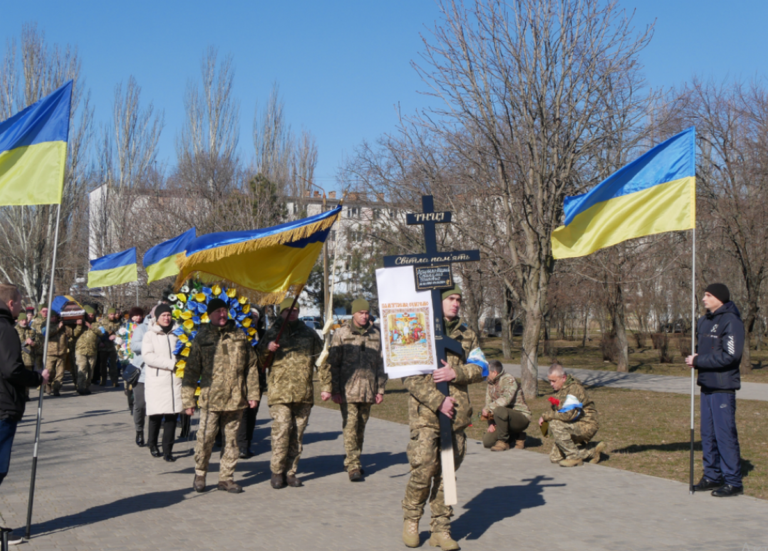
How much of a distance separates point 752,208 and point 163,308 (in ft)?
72.1

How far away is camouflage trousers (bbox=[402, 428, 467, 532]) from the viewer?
575 cm

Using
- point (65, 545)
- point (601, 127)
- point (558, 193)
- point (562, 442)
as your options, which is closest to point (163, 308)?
point (65, 545)

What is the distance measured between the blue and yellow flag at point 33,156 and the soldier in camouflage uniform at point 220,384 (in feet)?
7.00

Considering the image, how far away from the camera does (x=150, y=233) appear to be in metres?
31.2

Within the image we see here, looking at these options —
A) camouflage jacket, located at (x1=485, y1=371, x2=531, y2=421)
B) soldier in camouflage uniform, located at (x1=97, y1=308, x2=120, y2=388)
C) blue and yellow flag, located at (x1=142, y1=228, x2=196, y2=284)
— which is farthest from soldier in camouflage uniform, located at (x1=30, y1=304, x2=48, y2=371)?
camouflage jacket, located at (x1=485, y1=371, x2=531, y2=421)

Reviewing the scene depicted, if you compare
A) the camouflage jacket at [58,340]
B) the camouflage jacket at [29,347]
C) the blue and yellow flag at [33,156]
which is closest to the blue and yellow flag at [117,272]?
the camouflage jacket at [58,340]

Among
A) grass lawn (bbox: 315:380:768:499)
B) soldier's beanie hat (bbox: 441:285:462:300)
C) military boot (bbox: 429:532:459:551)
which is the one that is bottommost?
grass lawn (bbox: 315:380:768:499)

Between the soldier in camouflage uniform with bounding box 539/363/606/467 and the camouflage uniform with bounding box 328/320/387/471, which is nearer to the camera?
the camouflage uniform with bounding box 328/320/387/471

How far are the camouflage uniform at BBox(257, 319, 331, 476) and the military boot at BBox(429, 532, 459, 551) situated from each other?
2.70 metres

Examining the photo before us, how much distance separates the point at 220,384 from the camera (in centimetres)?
779

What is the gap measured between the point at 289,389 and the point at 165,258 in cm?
884

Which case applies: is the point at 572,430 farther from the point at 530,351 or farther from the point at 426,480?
the point at 530,351

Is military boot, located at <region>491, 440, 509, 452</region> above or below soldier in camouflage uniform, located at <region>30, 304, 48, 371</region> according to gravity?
below

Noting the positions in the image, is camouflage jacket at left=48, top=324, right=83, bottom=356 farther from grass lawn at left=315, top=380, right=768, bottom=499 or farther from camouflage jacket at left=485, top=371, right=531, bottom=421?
camouflage jacket at left=485, top=371, right=531, bottom=421
